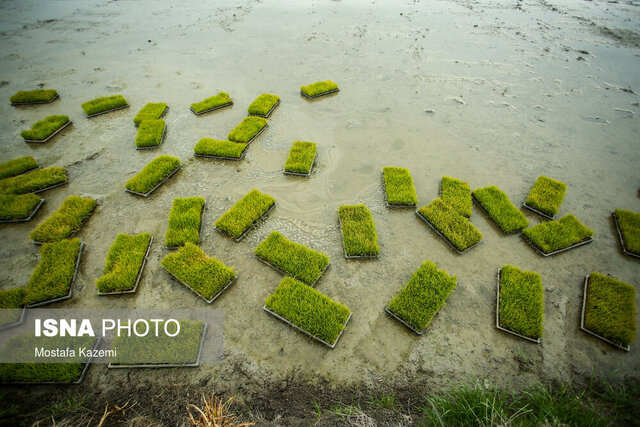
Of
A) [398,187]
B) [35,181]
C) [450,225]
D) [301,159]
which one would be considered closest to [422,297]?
[450,225]

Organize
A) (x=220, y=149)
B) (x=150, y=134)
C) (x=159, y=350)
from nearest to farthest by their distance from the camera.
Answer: (x=159, y=350), (x=220, y=149), (x=150, y=134)

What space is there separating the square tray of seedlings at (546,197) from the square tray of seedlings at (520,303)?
1.54m

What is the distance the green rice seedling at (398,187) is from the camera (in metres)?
5.21

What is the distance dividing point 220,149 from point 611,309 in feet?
23.3

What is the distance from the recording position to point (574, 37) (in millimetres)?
10156

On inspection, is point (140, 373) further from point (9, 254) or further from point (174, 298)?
point (9, 254)

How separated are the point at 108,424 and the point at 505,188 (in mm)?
7143

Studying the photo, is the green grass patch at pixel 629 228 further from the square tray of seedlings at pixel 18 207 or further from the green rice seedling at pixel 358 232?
the square tray of seedlings at pixel 18 207

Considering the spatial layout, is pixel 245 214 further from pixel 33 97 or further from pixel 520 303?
pixel 33 97

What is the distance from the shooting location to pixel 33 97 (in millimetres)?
7383

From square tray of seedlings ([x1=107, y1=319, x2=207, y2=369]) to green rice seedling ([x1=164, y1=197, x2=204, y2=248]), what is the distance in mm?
1480

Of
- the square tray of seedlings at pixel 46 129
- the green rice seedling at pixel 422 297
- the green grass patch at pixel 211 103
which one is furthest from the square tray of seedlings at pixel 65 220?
the green rice seedling at pixel 422 297

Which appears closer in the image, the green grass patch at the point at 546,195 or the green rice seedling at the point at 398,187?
the green grass patch at the point at 546,195

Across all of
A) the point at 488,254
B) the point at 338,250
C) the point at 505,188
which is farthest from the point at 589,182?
the point at 338,250
